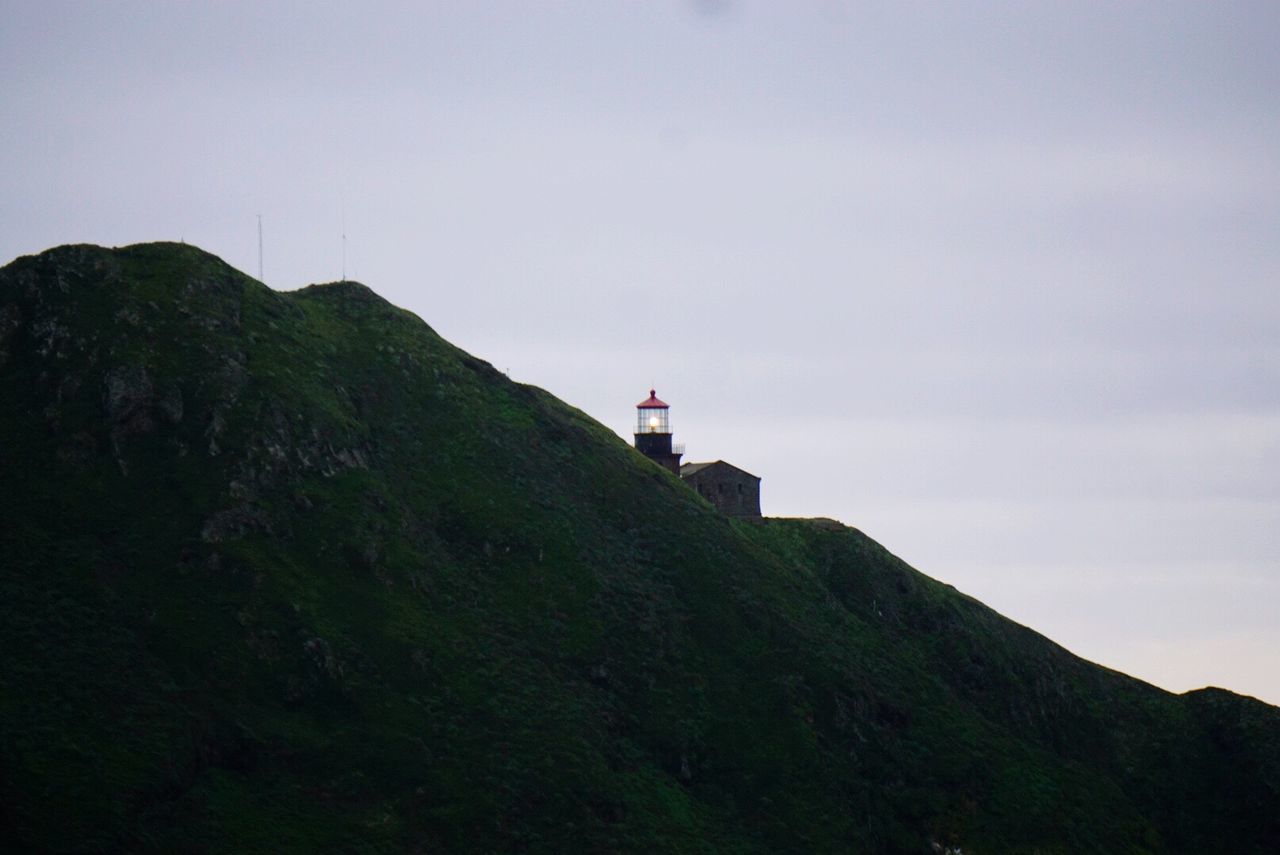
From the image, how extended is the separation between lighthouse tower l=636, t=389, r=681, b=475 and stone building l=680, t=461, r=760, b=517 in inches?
95.1

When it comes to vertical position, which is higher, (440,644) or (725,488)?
(725,488)

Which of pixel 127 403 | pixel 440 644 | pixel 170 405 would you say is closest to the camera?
pixel 440 644

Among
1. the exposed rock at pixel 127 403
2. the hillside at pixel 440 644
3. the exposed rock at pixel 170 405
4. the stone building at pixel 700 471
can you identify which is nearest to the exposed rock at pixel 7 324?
the hillside at pixel 440 644

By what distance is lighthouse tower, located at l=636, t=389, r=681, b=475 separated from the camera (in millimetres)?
140000

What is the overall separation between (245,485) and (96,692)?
1908 centimetres

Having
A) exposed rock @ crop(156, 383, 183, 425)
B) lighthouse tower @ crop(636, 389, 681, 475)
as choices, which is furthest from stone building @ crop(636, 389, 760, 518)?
exposed rock @ crop(156, 383, 183, 425)

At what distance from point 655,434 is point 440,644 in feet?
142

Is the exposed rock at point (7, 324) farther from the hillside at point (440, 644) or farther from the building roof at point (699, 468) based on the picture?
the building roof at point (699, 468)

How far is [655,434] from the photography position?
140 meters

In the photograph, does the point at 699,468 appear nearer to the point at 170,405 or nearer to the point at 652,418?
the point at 652,418

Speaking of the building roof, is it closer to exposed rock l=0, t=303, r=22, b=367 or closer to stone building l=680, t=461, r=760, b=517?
stone building l=680, t=461, r=760, b=517

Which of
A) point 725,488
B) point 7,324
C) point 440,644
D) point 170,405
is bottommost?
point 440,644

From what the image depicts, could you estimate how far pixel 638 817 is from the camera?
3738 inches

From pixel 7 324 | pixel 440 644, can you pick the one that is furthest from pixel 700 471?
pixel 7 324
